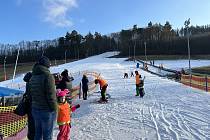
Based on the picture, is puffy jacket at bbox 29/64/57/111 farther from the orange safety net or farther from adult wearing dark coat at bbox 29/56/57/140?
the orange safety net

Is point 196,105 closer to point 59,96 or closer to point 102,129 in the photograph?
point 102,129

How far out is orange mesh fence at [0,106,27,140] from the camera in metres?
11.5

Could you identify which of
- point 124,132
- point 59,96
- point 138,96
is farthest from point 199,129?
point 138,96

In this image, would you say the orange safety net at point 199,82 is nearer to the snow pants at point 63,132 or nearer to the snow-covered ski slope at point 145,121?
the snow-covered ski slope at point 145,121

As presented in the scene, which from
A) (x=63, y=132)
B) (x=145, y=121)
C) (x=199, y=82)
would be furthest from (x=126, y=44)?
(x=63, y=132)

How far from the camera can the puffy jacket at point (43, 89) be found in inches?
306

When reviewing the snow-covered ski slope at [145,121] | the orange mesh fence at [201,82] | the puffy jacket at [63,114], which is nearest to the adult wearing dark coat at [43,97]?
the puffy jacket at [63,114]

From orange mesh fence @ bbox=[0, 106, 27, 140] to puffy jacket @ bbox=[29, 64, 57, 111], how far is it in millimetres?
3811

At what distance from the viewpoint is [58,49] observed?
578ft

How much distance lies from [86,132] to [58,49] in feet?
543

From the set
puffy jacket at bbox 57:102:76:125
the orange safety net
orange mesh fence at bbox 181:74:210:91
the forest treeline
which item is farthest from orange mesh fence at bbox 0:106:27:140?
the forest treeline

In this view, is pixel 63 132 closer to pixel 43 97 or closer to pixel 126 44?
pixel 43 97

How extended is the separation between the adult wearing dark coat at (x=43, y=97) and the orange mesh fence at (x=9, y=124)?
367 centimetres

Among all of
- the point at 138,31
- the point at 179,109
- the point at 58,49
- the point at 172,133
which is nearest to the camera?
the point at 172,133
